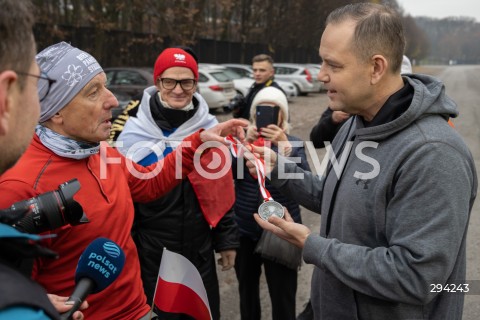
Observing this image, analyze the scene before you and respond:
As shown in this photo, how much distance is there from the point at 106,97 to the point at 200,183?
0.95 meters

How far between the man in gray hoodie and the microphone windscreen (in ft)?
2.43

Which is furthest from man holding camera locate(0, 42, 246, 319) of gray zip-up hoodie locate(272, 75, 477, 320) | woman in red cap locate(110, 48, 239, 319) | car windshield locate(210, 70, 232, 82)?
car windshield locate(210, 70, 232, 82)

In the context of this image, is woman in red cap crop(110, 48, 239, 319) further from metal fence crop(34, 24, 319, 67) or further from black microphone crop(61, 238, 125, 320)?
metal fence crop(34, 24, 319, 67)

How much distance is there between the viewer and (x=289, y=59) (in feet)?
132

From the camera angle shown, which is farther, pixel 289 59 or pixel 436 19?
pixel 436 19

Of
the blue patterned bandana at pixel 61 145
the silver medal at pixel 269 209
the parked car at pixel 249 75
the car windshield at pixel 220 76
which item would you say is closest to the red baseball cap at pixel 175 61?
the blue patterned bandana at pixel 61 145

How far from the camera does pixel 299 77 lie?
861 inches

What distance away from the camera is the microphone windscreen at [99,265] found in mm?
1461

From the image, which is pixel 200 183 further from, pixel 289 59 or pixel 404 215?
pixel 289 59

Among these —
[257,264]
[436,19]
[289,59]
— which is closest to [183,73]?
[257,264]

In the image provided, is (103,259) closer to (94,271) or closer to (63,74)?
(94,271)

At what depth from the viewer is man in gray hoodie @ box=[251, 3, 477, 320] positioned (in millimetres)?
1576

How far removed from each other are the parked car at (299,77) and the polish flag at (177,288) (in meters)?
19.8

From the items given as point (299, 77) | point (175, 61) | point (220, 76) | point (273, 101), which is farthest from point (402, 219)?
point (299, 77)
